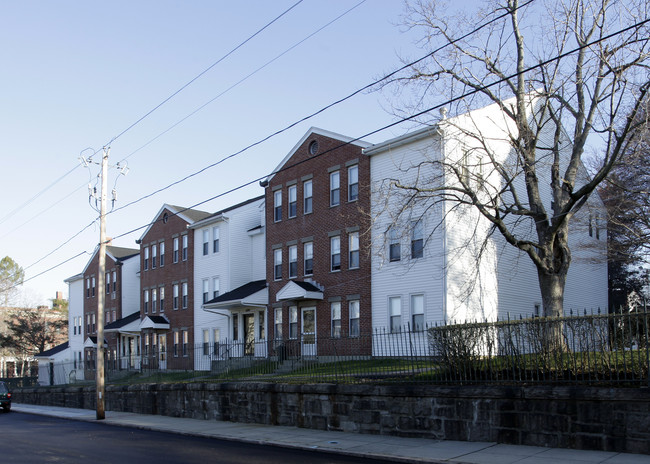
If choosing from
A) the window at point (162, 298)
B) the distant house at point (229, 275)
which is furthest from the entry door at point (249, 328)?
the window at point (162, 298)

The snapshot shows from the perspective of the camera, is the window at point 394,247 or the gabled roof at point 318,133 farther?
the gabled roof at point 318,133

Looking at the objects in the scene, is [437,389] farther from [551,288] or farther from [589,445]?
[551,288]

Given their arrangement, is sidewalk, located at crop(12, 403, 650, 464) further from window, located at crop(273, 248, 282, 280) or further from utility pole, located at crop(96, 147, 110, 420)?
window, located at crop(273, 248, 282, 280)

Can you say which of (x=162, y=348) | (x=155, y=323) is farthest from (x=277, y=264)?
(x=162, y=348)

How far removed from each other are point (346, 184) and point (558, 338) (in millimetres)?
17103

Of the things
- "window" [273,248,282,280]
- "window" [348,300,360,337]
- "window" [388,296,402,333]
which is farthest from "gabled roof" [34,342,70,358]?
"window" [388,296,402,333]

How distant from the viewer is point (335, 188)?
30.1 m

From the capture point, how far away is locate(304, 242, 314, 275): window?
103 feet

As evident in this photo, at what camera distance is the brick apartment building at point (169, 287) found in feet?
135

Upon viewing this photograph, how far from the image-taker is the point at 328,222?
30375 mm

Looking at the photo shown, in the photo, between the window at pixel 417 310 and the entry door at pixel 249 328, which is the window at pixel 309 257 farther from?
the window at pixel 417 310

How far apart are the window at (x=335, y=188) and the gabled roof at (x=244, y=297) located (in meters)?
6.78

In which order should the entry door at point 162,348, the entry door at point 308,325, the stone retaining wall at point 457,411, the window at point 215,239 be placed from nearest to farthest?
the stone retaining wall at point 457,411, the entry door at point 308,325, the window at point 215,239, the entry door at point 162,348

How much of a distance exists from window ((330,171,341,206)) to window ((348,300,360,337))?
15.3 feet
